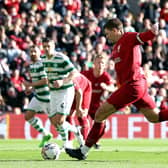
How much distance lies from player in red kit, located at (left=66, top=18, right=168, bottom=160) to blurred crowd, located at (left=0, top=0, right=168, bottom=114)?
30.7ft

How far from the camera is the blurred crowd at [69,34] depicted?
72.6 ft

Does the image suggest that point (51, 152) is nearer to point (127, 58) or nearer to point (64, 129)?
point (64, 129)

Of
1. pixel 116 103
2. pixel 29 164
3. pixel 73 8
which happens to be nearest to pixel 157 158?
pixel 116 103

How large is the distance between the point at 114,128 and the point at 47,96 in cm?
628

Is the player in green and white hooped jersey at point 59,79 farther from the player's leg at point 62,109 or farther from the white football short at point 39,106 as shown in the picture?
the white football short at point 39,106

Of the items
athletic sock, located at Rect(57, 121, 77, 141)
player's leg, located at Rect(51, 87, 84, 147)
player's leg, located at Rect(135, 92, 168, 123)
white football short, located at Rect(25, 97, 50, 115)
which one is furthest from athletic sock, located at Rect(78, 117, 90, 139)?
player's leg, located at Rect(135, 92, 168, 123)

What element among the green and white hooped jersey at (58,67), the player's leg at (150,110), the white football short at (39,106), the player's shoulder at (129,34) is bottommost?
the white football short at (39,106)

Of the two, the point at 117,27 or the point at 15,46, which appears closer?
the point at 117,27

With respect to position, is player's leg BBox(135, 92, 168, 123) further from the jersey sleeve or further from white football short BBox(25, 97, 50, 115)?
white football short BBox(25, 97, 50, 115)

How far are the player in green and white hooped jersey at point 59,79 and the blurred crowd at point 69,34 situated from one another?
7162mm

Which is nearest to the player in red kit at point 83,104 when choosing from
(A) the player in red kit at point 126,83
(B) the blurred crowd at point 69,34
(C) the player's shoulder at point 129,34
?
(A) the player in red kit at point 126,83

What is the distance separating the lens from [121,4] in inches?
1052

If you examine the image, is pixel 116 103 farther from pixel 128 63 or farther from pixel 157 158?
pixel 157 158

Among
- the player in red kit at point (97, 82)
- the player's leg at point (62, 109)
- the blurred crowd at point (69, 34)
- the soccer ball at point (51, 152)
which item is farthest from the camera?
the blurred crowd at point (69, 34)
